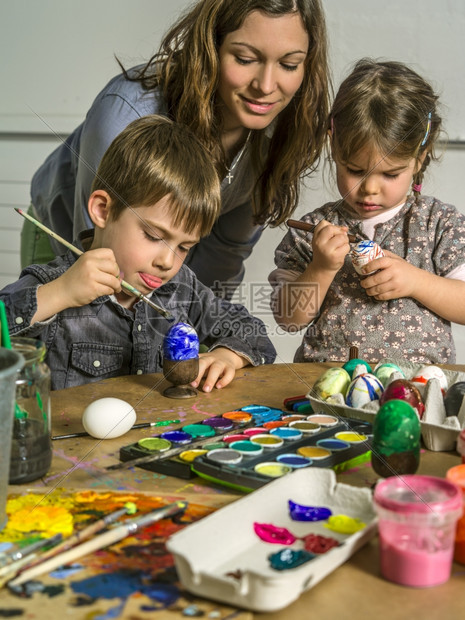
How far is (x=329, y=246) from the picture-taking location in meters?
1.54

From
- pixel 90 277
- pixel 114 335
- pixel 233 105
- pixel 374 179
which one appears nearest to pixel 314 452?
pixel 90 277

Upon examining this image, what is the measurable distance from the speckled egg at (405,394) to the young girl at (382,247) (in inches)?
25.0

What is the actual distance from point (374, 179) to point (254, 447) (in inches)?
35.2

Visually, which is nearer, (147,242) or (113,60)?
(147,242)

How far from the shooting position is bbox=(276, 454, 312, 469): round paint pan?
80 cm

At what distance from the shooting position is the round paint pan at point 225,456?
806 mm

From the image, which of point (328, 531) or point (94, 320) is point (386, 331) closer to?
point (94, 320)

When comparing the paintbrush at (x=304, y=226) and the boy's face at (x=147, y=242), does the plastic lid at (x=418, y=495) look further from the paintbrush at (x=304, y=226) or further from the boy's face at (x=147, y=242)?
the paintbrush at (x=304, y=226)

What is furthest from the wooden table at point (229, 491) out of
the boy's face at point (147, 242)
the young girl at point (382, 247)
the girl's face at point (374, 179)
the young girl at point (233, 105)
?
the young girl at point (233, 105)

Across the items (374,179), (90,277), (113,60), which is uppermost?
(113,60)

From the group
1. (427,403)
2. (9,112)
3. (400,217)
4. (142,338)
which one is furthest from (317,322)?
(9,112)

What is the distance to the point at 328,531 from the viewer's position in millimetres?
688

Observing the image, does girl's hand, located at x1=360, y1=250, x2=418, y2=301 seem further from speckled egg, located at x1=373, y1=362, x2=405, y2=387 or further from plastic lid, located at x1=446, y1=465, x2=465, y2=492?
plastic lid, located at x1=446, y1=465, x2=465, y2=492

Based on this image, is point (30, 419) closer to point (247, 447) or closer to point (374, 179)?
point (247, 447)
